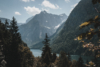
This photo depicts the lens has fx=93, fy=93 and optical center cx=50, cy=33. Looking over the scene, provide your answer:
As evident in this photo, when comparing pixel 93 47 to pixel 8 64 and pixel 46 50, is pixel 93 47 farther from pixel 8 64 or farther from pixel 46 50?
pixel 46 50

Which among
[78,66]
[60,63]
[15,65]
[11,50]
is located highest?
[11,50]

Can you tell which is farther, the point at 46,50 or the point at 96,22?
the point at 46,50

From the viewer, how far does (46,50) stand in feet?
126

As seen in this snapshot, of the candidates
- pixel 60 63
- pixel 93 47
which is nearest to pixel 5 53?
pixel 93 47

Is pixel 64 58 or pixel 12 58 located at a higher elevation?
pixel 12 58

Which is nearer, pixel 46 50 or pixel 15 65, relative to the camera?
pixel 15 65

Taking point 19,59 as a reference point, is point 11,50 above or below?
above

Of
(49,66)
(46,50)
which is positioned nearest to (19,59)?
(49,66)

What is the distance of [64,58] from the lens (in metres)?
41.3

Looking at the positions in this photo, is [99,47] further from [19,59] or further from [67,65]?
[67,65]

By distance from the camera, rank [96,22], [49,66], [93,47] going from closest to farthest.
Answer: [96,22]
[93,47]
[49,66]

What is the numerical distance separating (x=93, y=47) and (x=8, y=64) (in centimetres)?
2062

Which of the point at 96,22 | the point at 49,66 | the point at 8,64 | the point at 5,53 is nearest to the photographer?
the point at 96,22

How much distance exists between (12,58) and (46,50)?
19.3 metres
